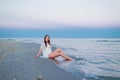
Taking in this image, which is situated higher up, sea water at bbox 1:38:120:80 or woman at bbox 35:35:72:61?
woman at bbox 35:35:72:61

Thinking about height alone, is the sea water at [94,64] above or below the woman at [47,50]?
below

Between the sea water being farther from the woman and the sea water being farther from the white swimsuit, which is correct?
the white swimsuit

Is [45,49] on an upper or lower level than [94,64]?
upper

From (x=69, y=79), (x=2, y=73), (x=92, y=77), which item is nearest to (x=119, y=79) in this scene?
(x=92, y=77)

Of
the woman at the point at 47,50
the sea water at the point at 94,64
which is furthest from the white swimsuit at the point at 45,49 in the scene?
the sea water at the point at 94,64

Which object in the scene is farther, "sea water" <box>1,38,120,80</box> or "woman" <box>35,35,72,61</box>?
"woman" <box>35,35,72,61</box>

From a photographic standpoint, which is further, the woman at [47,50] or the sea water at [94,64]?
the woman at [47,50]

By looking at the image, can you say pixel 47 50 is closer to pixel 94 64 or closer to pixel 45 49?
pixel 45 49

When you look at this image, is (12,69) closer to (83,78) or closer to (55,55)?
(83,78)

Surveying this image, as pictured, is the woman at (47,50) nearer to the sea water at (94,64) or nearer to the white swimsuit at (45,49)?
the white swimsuit at (45,49)

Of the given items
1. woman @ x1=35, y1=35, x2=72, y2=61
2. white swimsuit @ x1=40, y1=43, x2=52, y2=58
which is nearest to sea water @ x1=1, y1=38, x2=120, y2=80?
woman @ x1=35, y1=35, x2=72, y2=61

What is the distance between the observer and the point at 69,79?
156 inches

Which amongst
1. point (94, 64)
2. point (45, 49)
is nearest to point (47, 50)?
point (45, 49)

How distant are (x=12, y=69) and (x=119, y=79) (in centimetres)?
226
